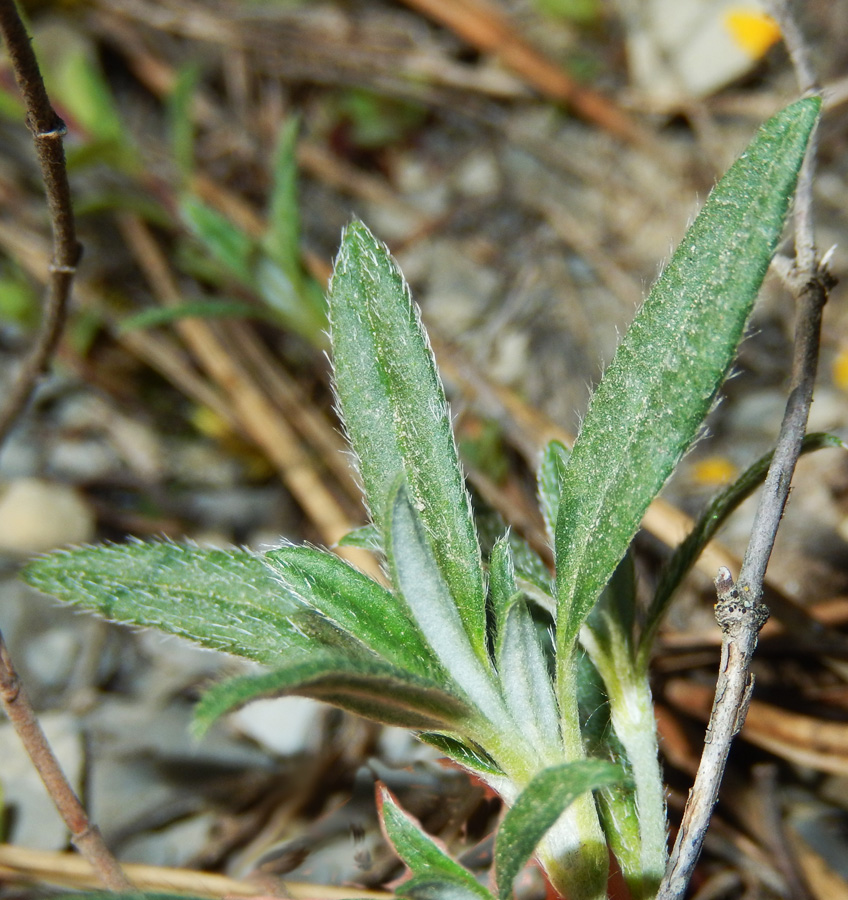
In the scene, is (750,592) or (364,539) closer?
(750,592)

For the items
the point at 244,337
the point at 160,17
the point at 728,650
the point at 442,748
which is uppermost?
the point at 160,17

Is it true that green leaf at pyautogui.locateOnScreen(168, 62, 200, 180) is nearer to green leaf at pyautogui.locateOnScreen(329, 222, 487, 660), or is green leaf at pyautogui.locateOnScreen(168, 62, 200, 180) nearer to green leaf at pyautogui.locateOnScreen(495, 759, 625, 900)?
green leaf at pyautogui.locateOnScreen(329, 222, 487, 660)

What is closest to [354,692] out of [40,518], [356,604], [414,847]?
[356,604]

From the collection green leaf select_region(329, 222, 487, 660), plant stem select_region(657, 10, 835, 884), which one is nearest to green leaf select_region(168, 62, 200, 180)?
green leaf select_region(329, 222, 487, 660)

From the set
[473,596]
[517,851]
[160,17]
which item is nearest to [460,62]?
[160,17]

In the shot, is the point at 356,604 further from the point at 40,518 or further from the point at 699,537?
the point at 40,518

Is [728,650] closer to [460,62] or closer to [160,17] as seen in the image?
[460,62]

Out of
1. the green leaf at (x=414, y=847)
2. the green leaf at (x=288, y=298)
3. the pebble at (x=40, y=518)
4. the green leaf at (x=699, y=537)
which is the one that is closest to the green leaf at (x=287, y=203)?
the green leaf at (x=288, y=298)
